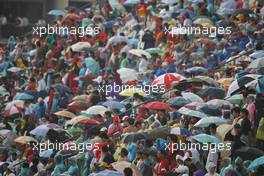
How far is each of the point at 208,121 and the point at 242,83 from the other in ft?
7.26

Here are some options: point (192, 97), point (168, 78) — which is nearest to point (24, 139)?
point (168, 78)

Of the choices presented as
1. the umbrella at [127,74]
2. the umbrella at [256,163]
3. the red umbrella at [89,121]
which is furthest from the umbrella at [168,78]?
the umbrella at [256,163]

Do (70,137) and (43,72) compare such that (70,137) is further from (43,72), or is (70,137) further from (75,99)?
(43,72)

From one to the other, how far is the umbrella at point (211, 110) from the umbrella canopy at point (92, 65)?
9.14 metres

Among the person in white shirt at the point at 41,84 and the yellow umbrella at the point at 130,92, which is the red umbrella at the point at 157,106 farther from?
the person in white shirt at the point at 41,84

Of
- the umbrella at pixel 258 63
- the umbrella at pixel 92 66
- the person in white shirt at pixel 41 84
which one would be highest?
the umbrella at pixel 258 63

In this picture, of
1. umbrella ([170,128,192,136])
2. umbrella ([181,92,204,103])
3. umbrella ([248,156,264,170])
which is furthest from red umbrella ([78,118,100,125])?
umbrella ([248,156,264,170])

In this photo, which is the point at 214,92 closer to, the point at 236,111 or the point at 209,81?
the point at 209,81

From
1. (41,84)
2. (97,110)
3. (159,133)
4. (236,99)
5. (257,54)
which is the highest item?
(257,54)

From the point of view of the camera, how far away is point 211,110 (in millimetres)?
24281

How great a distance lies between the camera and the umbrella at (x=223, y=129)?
22.8m

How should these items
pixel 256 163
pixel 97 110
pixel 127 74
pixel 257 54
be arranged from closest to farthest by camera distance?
1. pixel 256 163
2. pixel 257 54
3. pixel 97 110
4. pixel 127 74

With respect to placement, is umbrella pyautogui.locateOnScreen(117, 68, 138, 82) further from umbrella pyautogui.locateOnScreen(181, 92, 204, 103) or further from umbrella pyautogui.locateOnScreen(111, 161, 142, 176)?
umbrella pyautogui.locateOnScreen(111, 161, 142, 176)

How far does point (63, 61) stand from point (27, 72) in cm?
200
